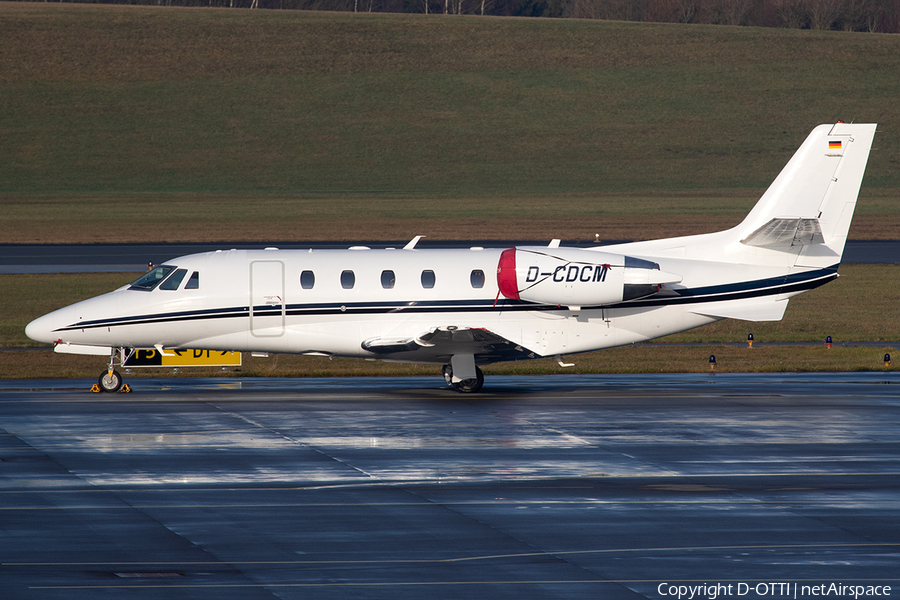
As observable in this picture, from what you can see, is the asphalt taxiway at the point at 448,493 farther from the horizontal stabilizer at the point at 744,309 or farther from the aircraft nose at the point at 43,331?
the horizontal stabilizer at the point at 744,309

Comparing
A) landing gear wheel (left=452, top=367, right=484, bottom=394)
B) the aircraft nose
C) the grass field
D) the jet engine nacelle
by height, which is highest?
the grass field

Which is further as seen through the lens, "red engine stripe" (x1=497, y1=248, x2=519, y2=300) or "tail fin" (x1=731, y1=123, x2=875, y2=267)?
"tail fin" (x1=731, y1=123, x2=875, y2=267)

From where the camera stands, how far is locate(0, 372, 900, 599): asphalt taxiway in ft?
42.9

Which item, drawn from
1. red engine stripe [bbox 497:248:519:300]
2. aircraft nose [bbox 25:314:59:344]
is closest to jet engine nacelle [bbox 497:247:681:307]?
red engine stripe [bbox 497:248:519:300]

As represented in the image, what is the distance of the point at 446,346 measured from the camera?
2606 centimetres

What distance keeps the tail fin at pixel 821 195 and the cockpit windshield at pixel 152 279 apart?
43.7 ft

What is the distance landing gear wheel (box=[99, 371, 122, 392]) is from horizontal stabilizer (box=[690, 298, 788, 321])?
1331cm

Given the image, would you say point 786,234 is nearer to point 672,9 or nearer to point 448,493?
point 448,493

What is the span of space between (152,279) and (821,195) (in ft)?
51.1

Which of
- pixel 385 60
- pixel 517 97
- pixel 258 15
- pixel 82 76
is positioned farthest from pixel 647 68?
pixel 82 76

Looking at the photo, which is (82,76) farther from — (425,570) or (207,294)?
(425,570)

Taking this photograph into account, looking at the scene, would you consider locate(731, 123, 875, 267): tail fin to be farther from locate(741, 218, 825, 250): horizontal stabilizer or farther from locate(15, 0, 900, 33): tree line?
locate(15, 0, 900, 33): tree line

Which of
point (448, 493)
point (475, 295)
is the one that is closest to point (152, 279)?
point (475, 295)

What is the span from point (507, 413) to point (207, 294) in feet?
24.7
